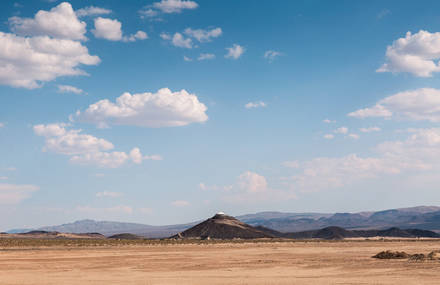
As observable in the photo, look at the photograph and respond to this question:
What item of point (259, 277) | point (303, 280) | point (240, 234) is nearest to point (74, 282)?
point (259, 277)

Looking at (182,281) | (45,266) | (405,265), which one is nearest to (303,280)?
(182,281)

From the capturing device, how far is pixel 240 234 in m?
127

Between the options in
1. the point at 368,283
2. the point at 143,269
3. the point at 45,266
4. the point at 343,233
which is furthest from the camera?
the point at 343,233

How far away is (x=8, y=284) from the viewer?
26.6 m

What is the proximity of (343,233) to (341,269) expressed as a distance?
132 m

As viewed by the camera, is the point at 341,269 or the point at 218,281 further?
the point at 341,269

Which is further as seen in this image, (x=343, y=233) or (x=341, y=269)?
(x=343, y=233)

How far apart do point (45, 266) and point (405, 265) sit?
86.8 feet

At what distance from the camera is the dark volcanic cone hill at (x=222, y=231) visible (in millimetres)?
127188

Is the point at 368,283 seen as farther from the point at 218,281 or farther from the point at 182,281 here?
the point at 182,281

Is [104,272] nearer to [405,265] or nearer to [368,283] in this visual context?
[368,283]

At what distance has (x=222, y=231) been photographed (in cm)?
13038

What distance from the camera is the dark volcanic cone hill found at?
127m

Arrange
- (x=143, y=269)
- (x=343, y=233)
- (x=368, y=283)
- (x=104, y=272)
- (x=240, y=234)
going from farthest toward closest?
(x=343, y=233) → (x=240, y=234) → (x=143, y=269) → (x=104, y=272) → (x=368, y=283)
